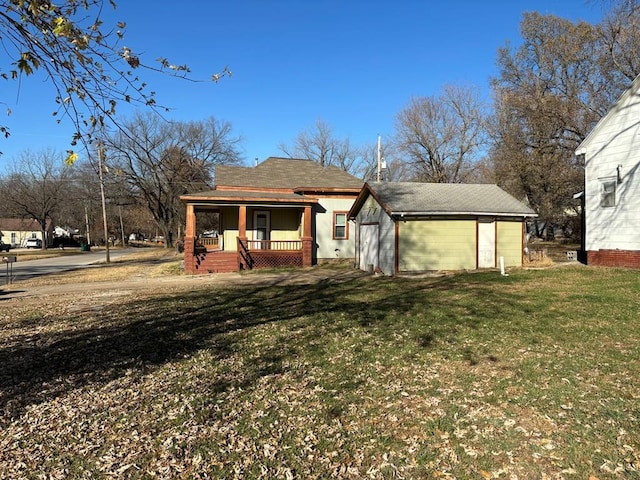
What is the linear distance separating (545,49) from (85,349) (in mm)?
33411

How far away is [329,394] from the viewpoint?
4.47 meters

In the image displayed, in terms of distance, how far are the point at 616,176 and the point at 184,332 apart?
1481 cm

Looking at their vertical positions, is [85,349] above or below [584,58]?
below

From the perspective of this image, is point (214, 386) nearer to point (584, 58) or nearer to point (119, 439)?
point (119, 439)

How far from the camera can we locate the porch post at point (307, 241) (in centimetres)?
1936

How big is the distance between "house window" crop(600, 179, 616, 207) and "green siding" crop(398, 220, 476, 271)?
4.34 m

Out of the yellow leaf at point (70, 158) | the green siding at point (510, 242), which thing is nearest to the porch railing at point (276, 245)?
the green siding at point (510, 242)

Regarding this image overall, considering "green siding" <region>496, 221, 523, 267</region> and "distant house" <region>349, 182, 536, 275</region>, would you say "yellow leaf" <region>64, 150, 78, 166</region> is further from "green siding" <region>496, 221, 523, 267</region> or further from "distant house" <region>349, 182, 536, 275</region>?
"green siding" <region>496, 221, 523, 267</region>

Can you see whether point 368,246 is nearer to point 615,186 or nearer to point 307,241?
point 307,241

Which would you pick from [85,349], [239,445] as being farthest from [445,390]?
[85,349]

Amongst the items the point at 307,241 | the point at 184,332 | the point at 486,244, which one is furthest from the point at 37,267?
the point at 486,244

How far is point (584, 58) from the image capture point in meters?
28.1

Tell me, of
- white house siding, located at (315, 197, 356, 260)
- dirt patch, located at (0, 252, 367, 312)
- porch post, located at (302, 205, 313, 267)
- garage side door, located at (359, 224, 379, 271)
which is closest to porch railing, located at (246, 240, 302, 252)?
porch post, located at (302, 205, 313, 267)

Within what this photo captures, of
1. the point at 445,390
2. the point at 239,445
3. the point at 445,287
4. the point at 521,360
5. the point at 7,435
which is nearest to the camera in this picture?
the point at 239,445
